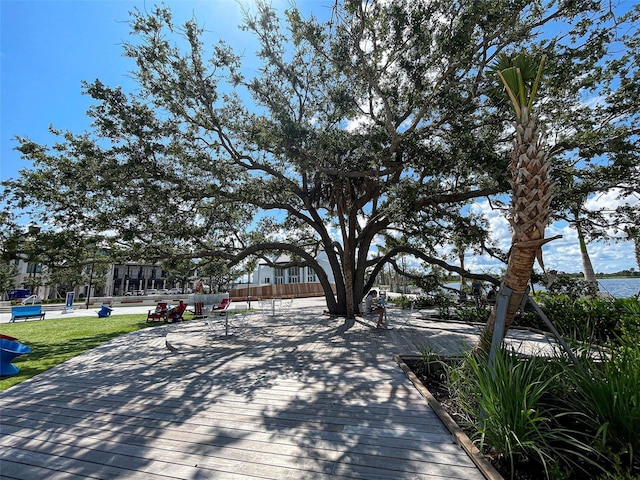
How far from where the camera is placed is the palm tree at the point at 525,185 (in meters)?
2.69

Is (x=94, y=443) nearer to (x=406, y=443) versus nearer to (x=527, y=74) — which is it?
(x=406, y=443)

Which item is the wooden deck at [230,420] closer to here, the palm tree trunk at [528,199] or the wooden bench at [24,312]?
the palm tree trunk at [528,199]

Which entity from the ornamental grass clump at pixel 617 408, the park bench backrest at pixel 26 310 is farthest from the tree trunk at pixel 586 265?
the park bench backrest at pixel 26 310

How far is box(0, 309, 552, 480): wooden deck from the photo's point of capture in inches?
101

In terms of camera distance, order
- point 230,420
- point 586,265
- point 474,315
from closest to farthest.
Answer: point 230,420 < point 474,315 < point 586,265

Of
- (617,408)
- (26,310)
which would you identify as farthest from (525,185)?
(26,310)

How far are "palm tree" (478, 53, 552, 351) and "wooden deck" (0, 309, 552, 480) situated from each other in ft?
5.91

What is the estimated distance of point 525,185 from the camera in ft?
8.95

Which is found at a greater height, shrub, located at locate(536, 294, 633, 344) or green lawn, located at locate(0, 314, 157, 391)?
shrub, located at locate(536, 294, 633, 344)

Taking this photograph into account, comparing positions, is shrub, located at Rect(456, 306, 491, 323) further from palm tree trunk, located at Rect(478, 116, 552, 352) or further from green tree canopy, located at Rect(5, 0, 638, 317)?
palm tree trunk, located at Rect(478, 116, 552, 352)

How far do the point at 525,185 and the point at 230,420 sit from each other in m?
4.15

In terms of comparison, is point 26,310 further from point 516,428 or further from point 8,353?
point 516,428

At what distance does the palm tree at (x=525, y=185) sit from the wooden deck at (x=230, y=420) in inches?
70.9

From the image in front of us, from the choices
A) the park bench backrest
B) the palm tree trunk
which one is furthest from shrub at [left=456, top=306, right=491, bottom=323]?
the park bench backrest
